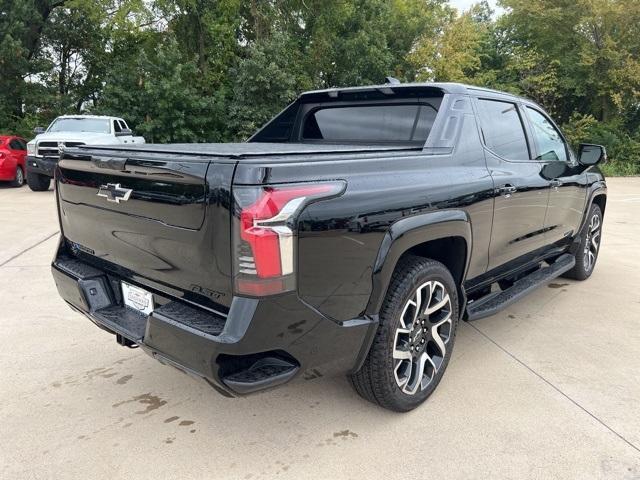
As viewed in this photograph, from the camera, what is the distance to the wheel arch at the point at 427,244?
7.63 ft

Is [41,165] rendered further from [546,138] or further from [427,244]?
[427,244]

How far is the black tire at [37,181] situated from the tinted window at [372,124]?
441 inches

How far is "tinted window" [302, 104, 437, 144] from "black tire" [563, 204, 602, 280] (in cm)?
249

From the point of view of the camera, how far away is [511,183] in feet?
11.0

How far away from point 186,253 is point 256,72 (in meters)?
17.5

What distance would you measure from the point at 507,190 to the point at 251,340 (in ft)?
7.08

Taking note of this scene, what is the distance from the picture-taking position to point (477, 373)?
10.6 ft

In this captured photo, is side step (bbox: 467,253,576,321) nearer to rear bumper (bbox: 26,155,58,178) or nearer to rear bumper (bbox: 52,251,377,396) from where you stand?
rear bumper (bbox: 52,251,377,396)

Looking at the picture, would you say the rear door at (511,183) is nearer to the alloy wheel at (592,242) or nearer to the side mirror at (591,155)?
the side mirror at (591,155)

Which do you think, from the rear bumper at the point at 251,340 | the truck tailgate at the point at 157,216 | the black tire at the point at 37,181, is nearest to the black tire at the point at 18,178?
the black tire at the point at 37,181

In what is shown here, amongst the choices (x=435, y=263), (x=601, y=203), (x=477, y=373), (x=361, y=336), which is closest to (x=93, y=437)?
(x=361, y=336)

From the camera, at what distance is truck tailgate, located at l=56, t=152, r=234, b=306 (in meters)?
1.99

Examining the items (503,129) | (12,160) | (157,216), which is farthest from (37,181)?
(503,129)

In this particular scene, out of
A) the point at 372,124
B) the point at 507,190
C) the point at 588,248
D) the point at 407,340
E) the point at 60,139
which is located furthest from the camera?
the point at 60,139
